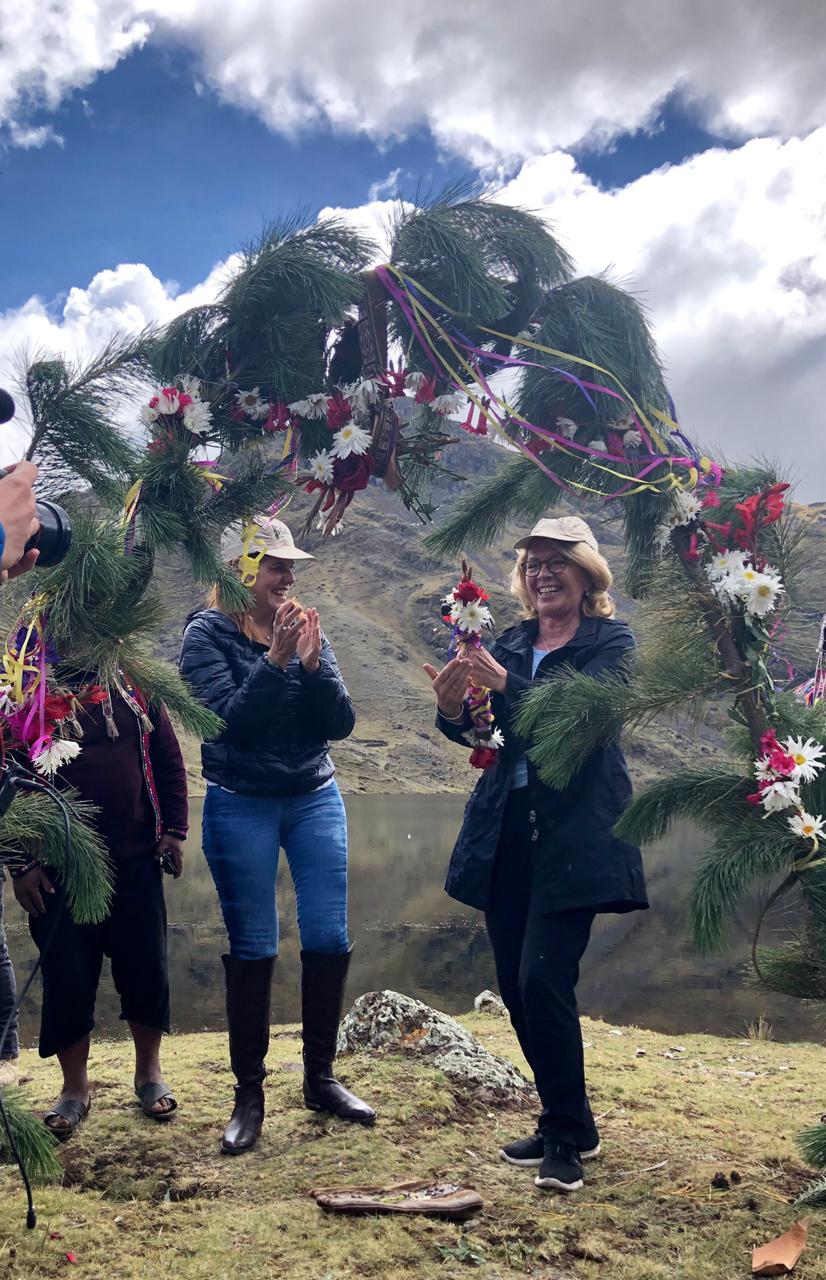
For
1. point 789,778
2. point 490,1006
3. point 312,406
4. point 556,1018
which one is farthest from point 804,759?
point 490,1006

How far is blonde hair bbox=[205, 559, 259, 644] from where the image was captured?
379 centimetres

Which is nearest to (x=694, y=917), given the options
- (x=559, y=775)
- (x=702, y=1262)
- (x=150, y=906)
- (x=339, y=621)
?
(x=559, y=775)

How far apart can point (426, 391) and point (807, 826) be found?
234 cm

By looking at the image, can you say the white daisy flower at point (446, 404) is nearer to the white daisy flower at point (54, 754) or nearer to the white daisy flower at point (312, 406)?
the white daisy flower at point (312, 406)

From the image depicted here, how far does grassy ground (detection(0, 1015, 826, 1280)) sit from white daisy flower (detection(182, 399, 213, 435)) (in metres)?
2.54

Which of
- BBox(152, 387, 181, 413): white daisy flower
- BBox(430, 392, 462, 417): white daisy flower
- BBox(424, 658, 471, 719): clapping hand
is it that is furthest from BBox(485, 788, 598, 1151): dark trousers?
BBox(152, 387, 181, 413): white daisy flower

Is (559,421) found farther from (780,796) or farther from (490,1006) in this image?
(490,1006)

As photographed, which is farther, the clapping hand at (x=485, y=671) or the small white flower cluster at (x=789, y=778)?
the clapping hand at (x=485, y=671)

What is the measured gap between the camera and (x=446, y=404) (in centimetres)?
420

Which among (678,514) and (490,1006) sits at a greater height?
(678,514)

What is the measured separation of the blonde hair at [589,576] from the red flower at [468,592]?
0.86 ft

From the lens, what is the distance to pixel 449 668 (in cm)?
361

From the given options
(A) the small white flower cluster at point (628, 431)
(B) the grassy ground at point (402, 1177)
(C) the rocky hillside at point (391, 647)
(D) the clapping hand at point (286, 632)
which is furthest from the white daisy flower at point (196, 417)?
(C) the rocky hillside at point (391, 647)

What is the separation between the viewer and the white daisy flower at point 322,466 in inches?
159
